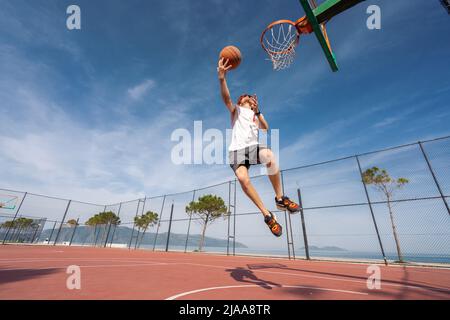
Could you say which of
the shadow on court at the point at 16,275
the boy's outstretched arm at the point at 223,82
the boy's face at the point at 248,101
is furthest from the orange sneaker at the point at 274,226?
the shadow on court at the point at 16,275

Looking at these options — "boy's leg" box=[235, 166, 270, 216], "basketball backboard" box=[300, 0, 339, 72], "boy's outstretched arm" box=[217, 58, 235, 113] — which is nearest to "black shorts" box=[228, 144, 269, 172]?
"boy's leg" box=[235, 166, 270, 216]

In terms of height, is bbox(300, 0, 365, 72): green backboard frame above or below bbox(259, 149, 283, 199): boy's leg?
above

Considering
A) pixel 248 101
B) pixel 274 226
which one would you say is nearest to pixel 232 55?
pixel 248 101

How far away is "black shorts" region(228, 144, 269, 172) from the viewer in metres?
2.92

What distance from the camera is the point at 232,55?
3363 millimetres

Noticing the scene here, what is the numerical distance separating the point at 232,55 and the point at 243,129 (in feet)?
4.22

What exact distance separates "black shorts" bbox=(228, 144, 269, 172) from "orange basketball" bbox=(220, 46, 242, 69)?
146 cm

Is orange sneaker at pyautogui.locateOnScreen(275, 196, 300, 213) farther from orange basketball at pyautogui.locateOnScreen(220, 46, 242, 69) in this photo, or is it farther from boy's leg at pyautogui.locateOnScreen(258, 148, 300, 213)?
orange basketball at pyautogui.locateOnScreen(220, 46, 242, 69)

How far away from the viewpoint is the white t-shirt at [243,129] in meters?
2.97

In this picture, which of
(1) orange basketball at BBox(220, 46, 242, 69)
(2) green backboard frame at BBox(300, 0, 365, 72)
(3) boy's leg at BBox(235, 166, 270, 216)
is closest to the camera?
(3) boy's leg at BBox(235, 166, 270, 216)

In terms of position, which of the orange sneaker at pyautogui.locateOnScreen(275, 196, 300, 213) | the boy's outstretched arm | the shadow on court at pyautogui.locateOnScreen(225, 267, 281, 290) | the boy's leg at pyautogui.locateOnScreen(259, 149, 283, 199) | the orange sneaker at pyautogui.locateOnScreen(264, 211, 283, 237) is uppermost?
the boy's outstretched arm

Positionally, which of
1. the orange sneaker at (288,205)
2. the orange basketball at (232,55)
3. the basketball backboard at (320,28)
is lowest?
the orange sneaker at (288,205)

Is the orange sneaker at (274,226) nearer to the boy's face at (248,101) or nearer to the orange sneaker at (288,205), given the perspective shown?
the orange sneaker at (288,205)

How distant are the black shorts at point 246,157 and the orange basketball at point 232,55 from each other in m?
1.46
